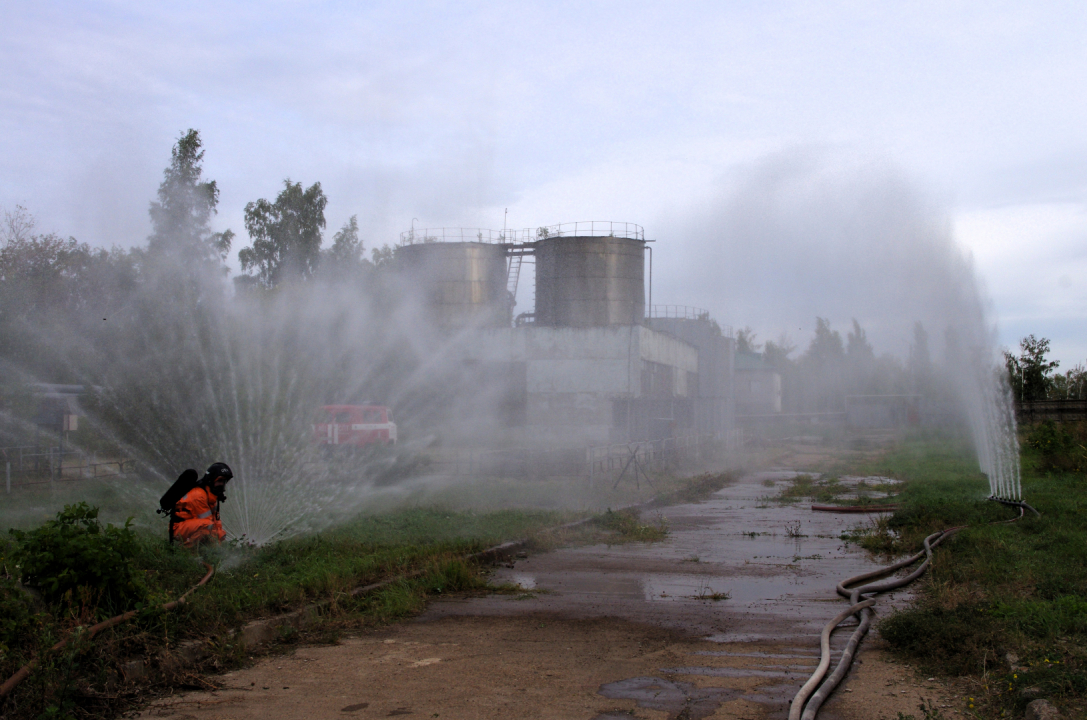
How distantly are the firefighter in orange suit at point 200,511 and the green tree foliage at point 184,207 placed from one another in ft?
62.4

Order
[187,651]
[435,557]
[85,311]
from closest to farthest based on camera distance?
[187,651] → [435,557] → [85,311]

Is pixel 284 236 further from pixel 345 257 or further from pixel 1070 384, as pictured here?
pixel 1070 384

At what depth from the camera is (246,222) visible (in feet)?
163

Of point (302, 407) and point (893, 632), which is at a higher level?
point (302, 407)

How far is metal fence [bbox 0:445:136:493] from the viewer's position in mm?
20359

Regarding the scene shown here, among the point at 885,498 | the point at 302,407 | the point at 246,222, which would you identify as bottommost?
the point at 885,498

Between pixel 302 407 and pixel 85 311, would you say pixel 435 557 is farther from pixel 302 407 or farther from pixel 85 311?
pixel 85 311

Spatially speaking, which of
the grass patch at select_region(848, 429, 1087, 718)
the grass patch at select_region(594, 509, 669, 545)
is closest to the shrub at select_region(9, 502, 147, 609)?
the grass patch at select_region(848, 429, 1087, 718)

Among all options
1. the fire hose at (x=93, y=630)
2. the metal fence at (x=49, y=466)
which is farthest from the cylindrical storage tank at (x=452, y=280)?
the fire hose at (x=93, y=630)

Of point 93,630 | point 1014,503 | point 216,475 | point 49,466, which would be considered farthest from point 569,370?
point 93,630

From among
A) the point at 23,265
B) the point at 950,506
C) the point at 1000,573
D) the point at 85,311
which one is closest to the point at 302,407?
the point at 85,311

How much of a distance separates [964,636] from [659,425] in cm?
3122

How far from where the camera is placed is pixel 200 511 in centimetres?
993

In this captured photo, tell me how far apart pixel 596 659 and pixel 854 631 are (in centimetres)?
245
